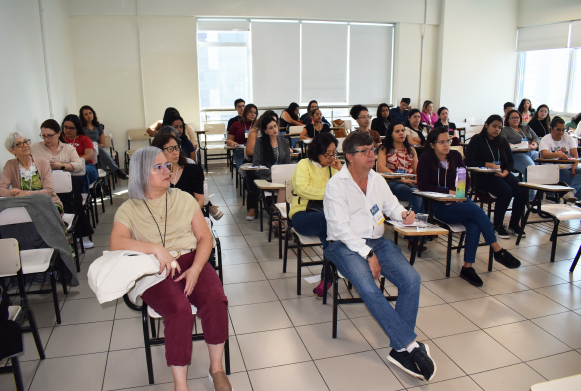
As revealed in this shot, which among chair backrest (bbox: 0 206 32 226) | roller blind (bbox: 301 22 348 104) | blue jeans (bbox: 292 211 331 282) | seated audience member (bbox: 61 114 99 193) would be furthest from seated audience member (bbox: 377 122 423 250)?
roller blind (bbox: 301 22 348 104)

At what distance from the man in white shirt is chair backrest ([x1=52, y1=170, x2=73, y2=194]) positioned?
2504 millimetres

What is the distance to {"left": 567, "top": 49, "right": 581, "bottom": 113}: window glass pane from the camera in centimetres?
872

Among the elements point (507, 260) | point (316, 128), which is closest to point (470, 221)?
point (507, 260)

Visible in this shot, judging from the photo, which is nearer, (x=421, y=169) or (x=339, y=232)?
(x=339, y=232)

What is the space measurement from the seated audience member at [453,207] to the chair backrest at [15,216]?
316cm

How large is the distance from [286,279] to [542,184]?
2857 mm

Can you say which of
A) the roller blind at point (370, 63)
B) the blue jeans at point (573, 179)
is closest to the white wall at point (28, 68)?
the roller blind at point (370, 63)

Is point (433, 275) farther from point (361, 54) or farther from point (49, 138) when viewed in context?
point (361, 54)

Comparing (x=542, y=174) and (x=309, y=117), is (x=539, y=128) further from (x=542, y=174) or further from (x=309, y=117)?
(x=309, y=117)

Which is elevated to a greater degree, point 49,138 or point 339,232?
point 49,138

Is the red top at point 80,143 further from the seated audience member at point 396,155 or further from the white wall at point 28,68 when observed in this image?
the seated audience member at point 396,155

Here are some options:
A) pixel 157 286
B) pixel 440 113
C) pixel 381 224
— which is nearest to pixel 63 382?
pixel 157 286

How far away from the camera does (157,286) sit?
2148mm

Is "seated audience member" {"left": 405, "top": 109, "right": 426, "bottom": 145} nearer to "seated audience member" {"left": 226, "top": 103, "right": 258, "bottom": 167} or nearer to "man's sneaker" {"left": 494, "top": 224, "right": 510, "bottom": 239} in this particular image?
"man's sneaker" {"left": 494, "top": 224, "right": 510, "bottom": 239}
